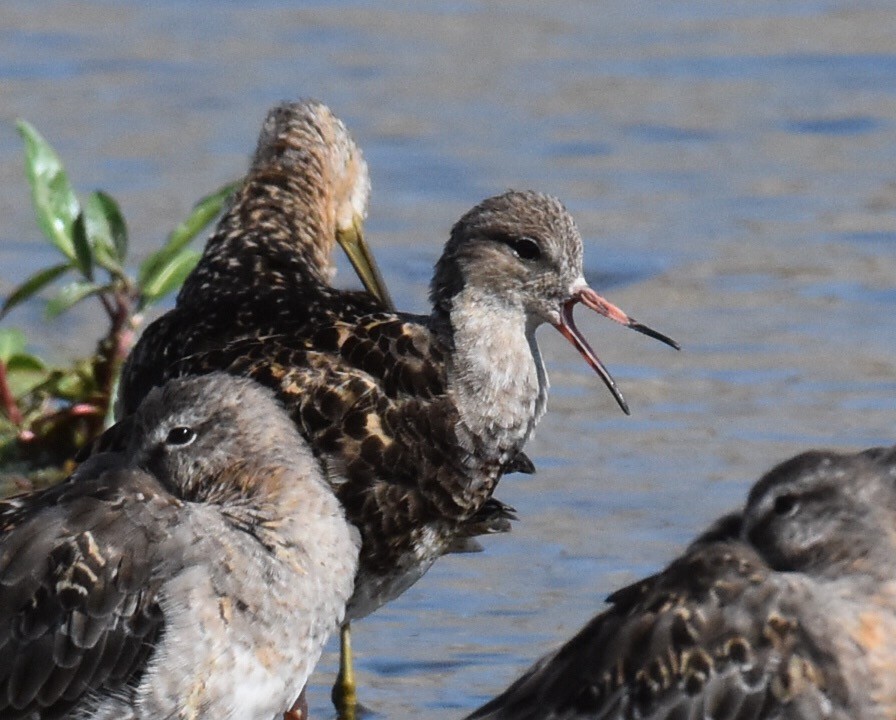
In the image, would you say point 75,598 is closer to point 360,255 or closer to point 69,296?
point 69,296

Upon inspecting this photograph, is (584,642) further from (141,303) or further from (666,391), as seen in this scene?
(666,391)

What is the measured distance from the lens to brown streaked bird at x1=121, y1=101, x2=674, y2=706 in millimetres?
6770

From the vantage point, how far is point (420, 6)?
626 inches

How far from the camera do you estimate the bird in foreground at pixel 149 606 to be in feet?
19.1

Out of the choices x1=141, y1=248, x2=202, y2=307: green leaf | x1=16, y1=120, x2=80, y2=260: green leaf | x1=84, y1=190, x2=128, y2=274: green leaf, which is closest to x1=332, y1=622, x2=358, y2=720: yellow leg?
x1=141, y1=248, x2=202, y2=307: green leaf

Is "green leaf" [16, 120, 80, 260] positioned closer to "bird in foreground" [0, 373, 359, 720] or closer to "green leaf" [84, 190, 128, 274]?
"green leaf" [84, 190, 128, 274]

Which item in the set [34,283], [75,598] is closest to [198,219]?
[34,283]

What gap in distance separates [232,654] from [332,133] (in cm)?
350

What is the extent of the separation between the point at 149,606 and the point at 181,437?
518mm

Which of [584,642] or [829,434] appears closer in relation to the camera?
[584,642]

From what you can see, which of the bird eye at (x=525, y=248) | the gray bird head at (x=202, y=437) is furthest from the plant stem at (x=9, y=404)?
the gray bird head at (x=202, y=437)

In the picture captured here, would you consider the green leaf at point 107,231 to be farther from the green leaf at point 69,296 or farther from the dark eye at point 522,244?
the dark eye at point 522,244

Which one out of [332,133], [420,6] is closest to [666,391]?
[332,133]

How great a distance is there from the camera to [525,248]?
285 inches
